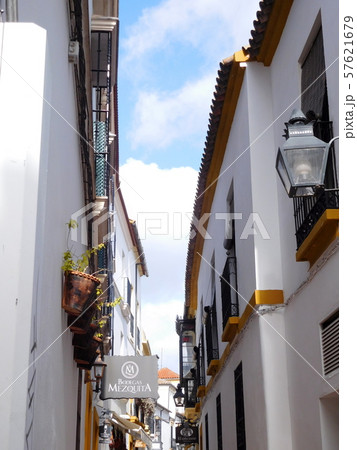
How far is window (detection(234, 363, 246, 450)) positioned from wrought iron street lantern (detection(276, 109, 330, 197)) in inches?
203

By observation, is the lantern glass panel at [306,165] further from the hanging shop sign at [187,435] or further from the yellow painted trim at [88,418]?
the hanging shop sign at [187,435]

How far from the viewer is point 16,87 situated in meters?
4.14

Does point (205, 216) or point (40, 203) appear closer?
point (40, 203)

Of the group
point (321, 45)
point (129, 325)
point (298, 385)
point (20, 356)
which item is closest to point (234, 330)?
point (298, 385)

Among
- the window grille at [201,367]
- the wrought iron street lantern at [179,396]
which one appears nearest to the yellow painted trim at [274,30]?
the window grille at [201,367]

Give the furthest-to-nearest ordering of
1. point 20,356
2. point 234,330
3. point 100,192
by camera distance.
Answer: point 100,192 < point 234,330 < point 20,356

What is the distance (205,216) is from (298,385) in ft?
23.9

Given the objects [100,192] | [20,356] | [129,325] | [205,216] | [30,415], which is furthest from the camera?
[129,325]

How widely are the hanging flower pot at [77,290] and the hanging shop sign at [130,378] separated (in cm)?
592

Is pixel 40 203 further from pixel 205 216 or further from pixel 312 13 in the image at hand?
pixel 205 216

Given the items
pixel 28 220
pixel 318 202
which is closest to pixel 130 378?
pixel 318 202

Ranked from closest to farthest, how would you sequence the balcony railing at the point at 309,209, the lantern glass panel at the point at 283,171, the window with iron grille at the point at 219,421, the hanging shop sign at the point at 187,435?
1. the lantern glass panel at the point at 283,171
2. the balcony railing at the point at 309,209
3. the window with iron grille at the point at 219,421
4. the hanging shop sign at the point at 187,435

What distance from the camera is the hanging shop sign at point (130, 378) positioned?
12.0 metres

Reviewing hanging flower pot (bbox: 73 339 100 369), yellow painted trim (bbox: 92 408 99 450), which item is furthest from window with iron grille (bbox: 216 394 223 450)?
hanging flower pot (bbox: 73 339 100 369)
